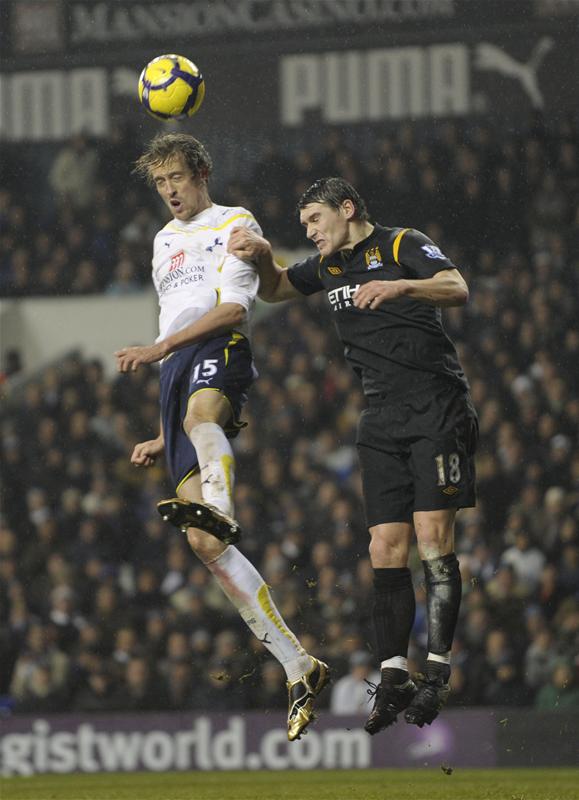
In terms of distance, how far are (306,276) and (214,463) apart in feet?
4.23

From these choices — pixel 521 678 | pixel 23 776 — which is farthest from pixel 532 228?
pixel 23 776

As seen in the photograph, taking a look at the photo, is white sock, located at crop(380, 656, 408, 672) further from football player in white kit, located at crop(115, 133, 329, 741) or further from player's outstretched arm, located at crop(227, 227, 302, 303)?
player's outstretched arm, located at crop(227, 227, 302, 303)

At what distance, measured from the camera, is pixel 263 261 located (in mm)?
6977

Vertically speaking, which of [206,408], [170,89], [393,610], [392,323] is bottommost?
[393,610]

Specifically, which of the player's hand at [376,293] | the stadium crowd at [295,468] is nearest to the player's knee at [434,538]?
the player's hand at [376,293]

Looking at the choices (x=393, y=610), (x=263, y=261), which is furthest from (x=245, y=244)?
→ (x=393, y=610)

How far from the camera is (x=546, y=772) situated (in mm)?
11180

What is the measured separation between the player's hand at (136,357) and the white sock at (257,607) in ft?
3.18

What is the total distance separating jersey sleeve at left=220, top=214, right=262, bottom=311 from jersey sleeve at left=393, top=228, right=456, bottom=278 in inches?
28.3

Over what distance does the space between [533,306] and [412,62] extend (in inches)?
140

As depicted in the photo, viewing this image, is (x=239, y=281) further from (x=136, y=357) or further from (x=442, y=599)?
(x=442, y=599)

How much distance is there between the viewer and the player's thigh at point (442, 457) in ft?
21.3

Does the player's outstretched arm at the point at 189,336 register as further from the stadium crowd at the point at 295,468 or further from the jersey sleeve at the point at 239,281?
the stadium crowd at the point at 295,468

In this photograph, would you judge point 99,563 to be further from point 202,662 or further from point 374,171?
point 374,171
